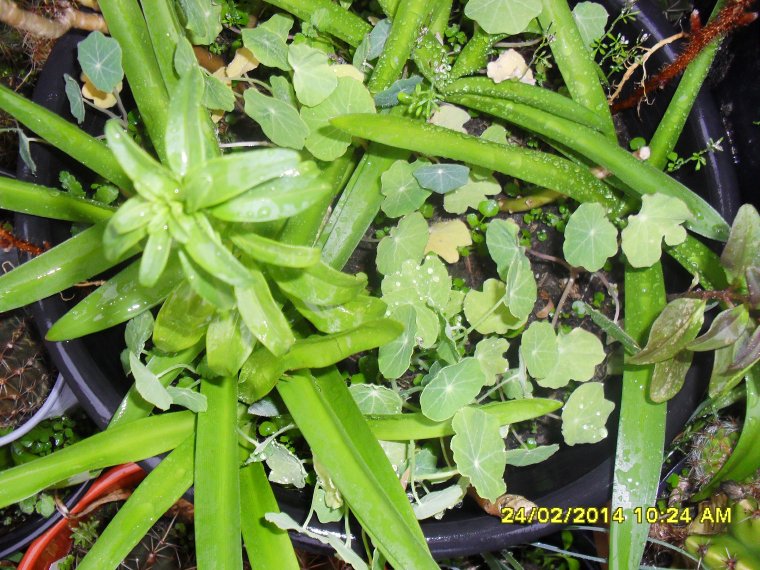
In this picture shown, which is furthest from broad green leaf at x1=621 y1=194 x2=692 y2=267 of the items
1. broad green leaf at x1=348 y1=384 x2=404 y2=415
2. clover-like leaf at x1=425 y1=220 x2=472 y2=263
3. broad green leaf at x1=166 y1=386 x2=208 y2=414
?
broad green leaf at x1=166 y1=386 x2=208 y2=414

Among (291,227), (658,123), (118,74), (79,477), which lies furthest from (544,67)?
(79,477)

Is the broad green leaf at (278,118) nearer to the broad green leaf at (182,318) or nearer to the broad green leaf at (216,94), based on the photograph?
the broad green leaf at (216,94)

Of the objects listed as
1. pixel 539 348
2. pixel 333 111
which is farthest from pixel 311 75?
pixel 539 348

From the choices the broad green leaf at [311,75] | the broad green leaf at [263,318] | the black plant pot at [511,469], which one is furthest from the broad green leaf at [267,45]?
the broad green leaf at [263,318]

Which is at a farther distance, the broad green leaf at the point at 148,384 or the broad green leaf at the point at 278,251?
the broad green leaf at the point at 148,384

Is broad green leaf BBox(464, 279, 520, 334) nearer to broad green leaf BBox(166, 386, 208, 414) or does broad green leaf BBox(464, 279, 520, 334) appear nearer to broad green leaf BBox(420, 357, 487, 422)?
broad green leaf BBox(420, 357, 487, 422)
